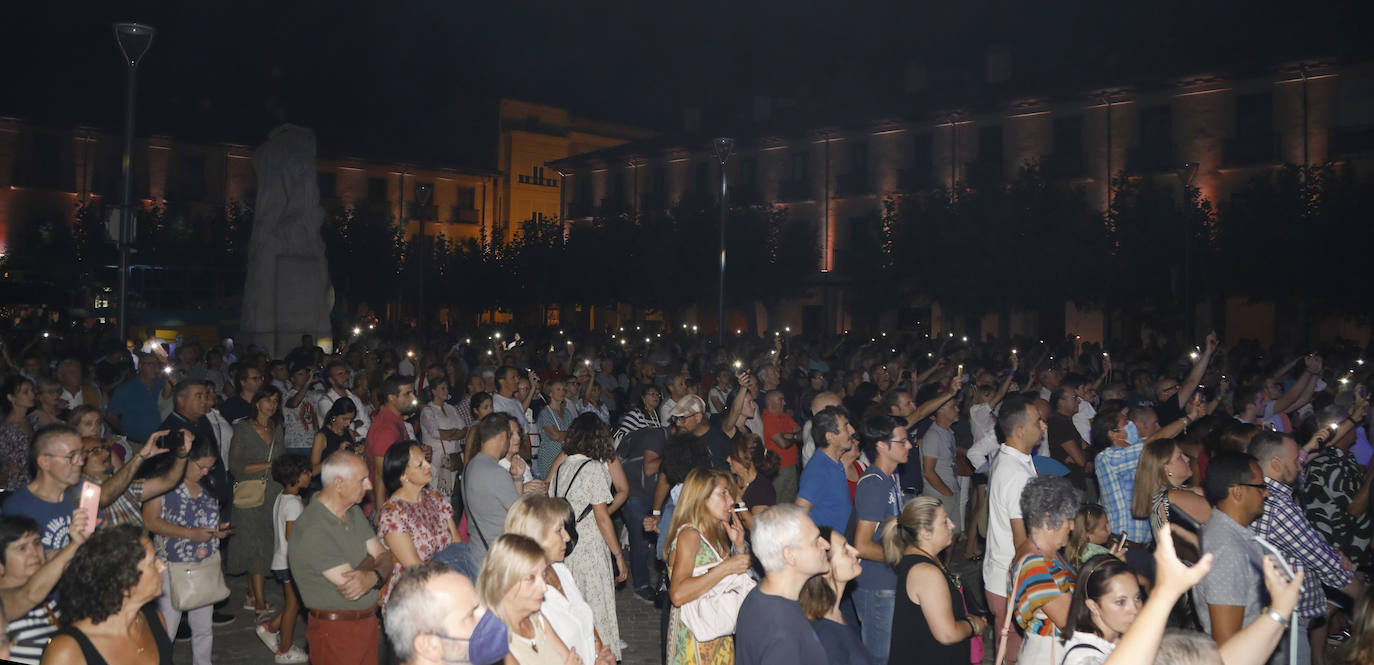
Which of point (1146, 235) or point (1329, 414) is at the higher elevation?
point (1146, 235)

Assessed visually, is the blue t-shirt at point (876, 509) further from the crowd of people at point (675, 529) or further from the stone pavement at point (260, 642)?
the stone pavement at point (260, 642)

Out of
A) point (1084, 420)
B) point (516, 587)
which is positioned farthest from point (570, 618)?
point (1084, 420)

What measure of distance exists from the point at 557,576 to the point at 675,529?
81 centimetres

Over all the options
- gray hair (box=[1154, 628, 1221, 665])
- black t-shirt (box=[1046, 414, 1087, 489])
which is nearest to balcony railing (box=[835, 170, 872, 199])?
black t-shirt (box=[1046, 414, 1087, 489])

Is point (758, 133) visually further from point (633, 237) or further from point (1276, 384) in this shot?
point (1276, 384)

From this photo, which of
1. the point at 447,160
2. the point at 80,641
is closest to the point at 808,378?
the point at 80,641

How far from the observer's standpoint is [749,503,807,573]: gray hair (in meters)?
4.02

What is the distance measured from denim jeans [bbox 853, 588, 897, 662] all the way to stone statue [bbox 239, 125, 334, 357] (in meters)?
14.3

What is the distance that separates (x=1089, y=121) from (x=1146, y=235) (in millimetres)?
7243

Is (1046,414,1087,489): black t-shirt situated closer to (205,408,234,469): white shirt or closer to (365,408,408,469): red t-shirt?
(365,408,408,469): red t-shirt

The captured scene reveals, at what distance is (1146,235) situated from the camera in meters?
32.7

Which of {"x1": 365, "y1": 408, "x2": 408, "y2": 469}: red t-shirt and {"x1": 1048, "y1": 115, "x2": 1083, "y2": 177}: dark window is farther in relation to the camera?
{"x1": 1048, "y1": 115, "x2": 1083, "y2": 177}: dark window

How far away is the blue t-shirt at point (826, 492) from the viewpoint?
6.30m

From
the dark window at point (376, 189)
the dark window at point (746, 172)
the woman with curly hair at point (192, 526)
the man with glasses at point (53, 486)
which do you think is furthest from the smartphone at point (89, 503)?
the dark window at point (376, 189)
